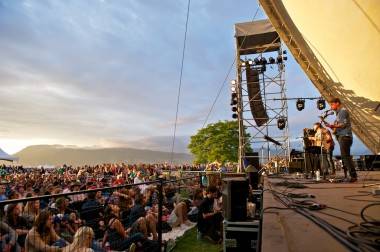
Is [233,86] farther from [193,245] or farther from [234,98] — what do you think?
[193,245]

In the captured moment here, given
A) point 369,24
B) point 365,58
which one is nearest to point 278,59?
point 365,58

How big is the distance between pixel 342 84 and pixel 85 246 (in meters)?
12.4

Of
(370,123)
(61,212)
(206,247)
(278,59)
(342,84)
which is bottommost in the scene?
(206,247)

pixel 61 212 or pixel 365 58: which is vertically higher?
pixel 365 58

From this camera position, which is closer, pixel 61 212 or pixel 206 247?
pixel 61 212

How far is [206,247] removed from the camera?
7.50m

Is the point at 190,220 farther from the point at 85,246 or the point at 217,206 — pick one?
the point at 85,246

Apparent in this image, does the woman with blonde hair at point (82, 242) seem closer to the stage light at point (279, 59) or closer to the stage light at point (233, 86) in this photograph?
the stage light at point (233, 86)

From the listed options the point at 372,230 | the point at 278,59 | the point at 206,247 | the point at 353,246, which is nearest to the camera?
the point at 353,246

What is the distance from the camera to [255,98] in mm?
18859

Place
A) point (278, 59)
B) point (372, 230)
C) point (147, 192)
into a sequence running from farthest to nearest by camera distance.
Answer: point (278, 59) → point (147, 192) → point (372, 230)

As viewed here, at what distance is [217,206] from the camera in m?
8.61

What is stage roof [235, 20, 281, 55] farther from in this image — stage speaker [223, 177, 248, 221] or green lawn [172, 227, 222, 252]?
stage speaker [223, 177, 248, 221]

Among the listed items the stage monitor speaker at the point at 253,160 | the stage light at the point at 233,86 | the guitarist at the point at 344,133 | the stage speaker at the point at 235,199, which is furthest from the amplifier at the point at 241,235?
the stage light at the point at 233,86
